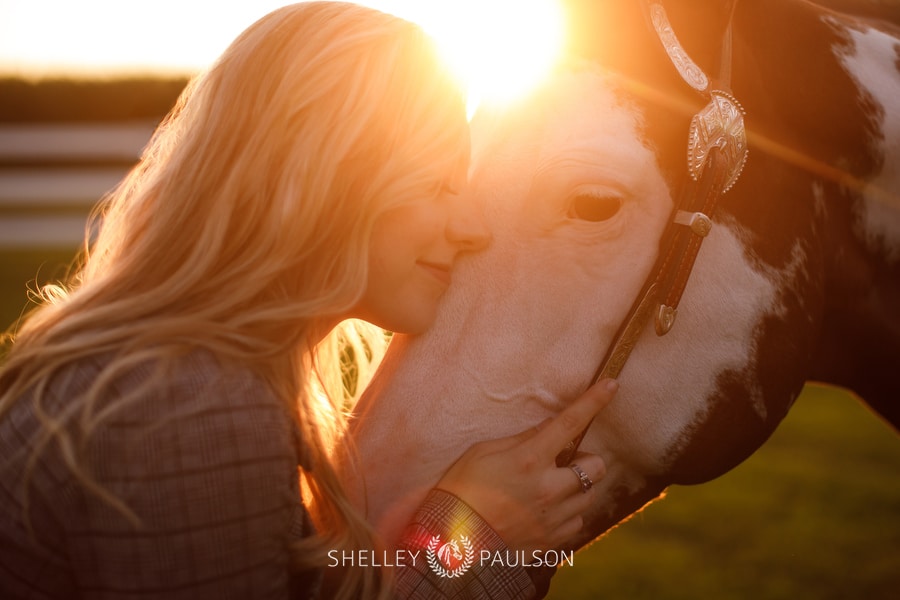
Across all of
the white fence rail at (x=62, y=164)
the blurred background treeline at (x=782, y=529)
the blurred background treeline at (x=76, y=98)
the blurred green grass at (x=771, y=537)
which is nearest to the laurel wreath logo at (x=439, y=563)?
the blurred background treeline at (x=782, y=529)

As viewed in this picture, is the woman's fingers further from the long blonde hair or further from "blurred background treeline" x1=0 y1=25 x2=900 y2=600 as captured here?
"blurred background treeline" x1=0 y1=25 x2=900 y2=600

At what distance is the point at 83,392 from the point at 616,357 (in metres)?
0.95

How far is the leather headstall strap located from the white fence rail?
40.3ft

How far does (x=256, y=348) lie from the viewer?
1499 millimetres

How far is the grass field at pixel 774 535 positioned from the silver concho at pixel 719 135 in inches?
97.5

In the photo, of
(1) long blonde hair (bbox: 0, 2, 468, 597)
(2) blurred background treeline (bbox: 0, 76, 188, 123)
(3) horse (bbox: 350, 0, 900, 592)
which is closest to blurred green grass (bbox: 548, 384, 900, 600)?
(3) horse (bbox: 350, 0, 900, 592)

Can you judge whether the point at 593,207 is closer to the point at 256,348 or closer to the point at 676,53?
the point at 676,53

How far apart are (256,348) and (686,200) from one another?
865mm

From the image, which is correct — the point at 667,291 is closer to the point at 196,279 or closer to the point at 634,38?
the point at 634,38

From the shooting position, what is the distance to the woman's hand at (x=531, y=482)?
1611 millimetres

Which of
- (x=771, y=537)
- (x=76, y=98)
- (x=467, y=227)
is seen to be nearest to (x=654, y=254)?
(x=467, y=227)

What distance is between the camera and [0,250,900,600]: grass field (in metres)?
4.05

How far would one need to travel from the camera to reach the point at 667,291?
69.5 inches

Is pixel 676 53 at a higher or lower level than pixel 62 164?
higher
